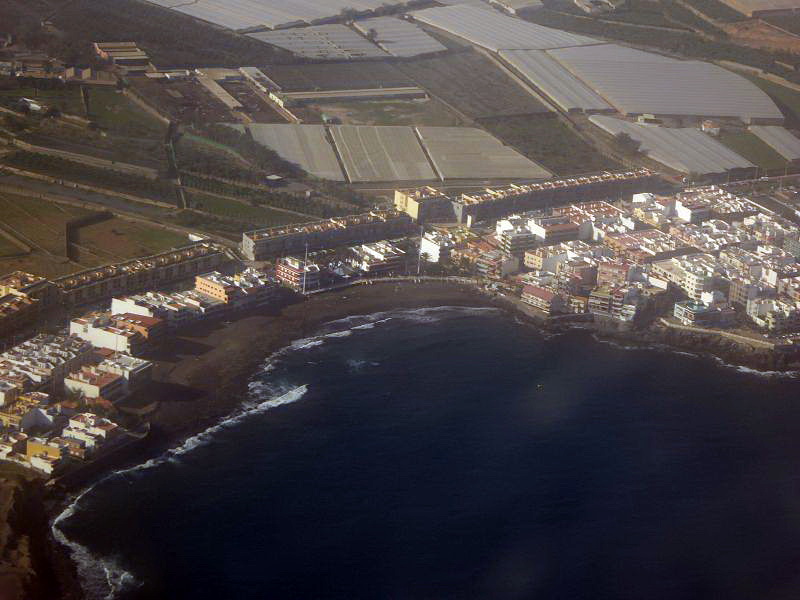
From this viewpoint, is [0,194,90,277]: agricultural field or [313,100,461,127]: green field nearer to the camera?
[0,194,90,277]: agricultural field

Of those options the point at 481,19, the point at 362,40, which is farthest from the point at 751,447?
the point at 481,19

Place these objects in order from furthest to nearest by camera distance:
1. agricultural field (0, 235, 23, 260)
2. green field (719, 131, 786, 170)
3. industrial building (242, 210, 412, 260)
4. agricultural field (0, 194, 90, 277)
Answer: green field (719, 131, 786, 170), industrial building (242, 210, 412, 260), agricultural field (0, 235, 23, 260), agricultural field (0, 194, 90, 277)

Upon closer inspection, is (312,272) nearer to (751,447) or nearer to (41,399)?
(41,399)

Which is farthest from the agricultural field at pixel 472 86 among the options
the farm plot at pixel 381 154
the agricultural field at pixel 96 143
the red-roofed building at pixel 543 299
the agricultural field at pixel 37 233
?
the agricultural field at pixel 37 233

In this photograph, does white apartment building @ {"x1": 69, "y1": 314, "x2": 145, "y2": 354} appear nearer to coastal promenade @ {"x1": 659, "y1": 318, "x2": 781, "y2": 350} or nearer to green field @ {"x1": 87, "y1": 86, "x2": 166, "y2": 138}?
coastal promenade @ {"x1": 659, "y1": 318, "x2": 781, "y2": 350}

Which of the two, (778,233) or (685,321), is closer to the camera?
(685,321)

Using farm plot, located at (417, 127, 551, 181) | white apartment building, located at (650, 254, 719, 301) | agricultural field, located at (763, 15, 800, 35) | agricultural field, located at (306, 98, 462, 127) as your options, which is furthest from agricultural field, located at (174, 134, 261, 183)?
agricultural field, located at (763, 15, 800, 35)

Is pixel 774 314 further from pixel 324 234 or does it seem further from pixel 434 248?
pixel 324 234
